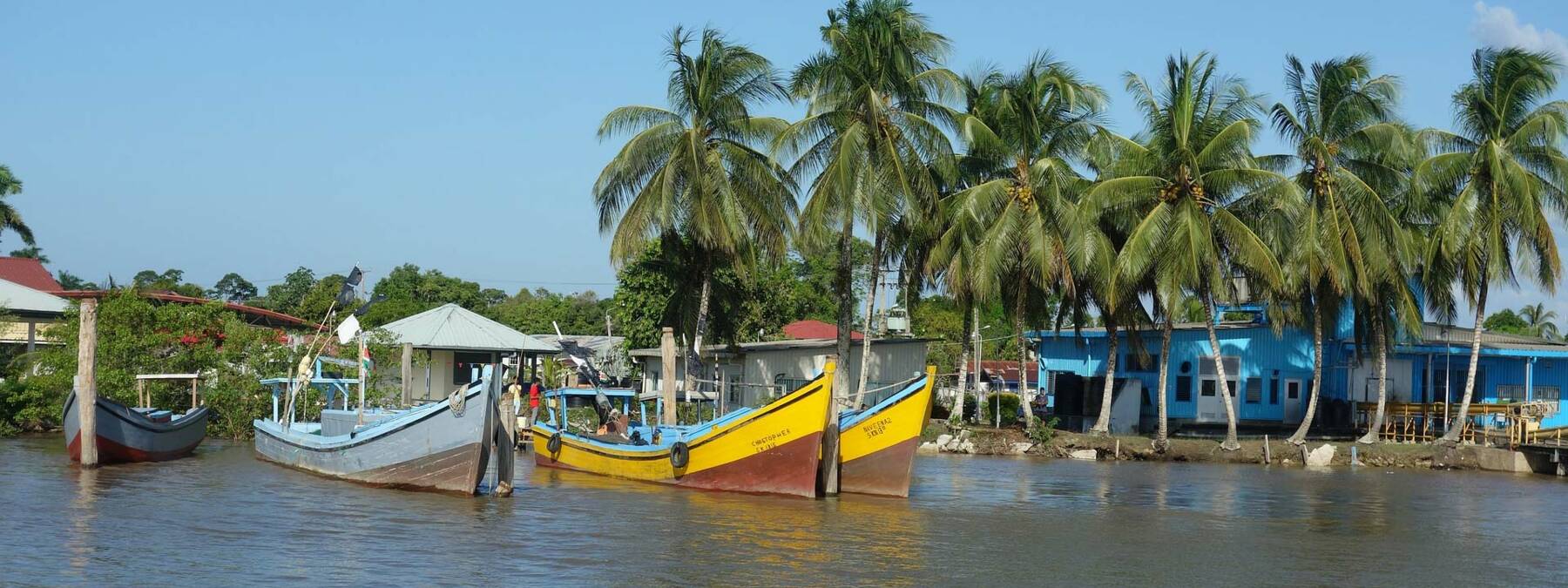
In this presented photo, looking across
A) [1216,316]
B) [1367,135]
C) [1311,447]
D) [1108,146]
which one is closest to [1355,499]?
[1311,447]

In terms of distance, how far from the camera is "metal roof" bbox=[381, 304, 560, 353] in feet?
141

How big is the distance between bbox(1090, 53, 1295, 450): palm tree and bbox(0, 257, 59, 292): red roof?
44.0m

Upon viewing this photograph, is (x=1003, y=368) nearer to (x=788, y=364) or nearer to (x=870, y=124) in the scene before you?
(x=788, y=364)

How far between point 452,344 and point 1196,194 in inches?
879

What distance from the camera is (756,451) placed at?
75.4 ft

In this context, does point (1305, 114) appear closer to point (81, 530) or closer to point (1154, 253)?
point (1154, 253)

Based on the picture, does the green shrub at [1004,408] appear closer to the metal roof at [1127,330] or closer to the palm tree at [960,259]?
the metal roof at [1127,330]

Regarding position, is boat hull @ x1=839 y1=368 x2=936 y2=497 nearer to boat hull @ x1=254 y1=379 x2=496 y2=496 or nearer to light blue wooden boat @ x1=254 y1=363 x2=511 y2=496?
light blue wooden boat @ x1=254 y1=363 x2=511 y2=496

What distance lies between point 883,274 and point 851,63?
10.3 metres

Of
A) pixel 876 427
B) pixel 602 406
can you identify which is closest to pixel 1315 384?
pixel 876 427

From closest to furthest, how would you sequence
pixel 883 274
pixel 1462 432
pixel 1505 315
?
pixel 1462 432 → pixel 883 274 → pixel 1505 315

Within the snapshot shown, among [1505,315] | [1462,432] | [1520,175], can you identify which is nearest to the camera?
[1520,175]

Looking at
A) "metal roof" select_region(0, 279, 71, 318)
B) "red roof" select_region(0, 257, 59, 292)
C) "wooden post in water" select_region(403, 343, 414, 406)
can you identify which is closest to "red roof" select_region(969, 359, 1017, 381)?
"wooden post in water" select_region(403, 343, 414, 406)

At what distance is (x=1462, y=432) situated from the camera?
36.7m
